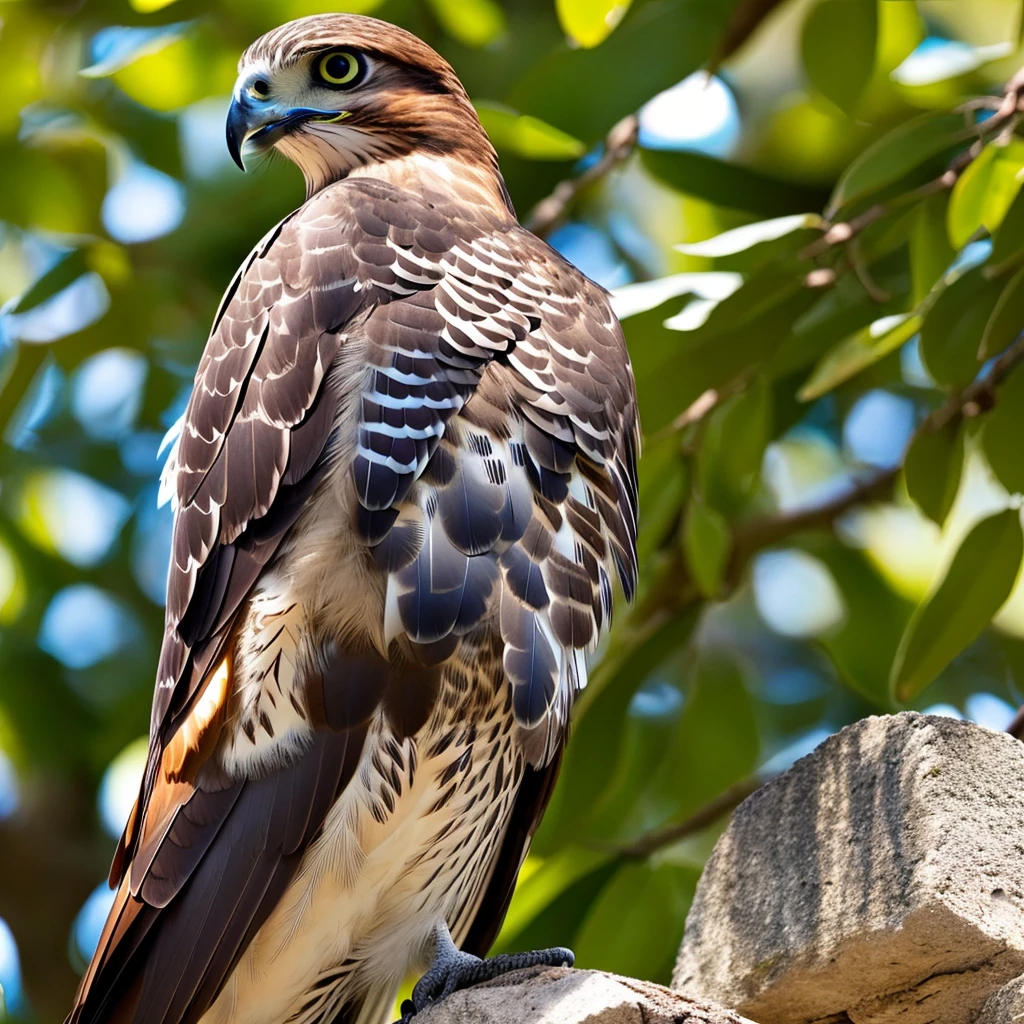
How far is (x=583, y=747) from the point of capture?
11.1 ft

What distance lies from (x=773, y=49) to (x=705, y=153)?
5.55 feet

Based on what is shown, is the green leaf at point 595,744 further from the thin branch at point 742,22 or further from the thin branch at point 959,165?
the thin branch at point 742,22

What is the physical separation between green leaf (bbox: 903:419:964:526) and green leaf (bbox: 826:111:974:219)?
0.47m

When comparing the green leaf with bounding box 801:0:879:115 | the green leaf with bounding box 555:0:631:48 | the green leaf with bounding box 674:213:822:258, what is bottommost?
the green leaf with bounding box 674:213:822:258

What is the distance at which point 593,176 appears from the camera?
367 cm

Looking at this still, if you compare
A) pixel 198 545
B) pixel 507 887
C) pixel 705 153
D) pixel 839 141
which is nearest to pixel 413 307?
pixel 198 545

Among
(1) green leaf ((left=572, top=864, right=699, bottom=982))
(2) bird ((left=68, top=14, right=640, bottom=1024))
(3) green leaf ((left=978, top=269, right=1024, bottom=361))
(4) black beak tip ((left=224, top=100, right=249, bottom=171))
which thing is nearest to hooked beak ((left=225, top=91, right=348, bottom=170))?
(4) black beak tip ((left=224, top=100, right=249, bottom=171))

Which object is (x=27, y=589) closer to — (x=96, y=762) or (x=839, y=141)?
(x=96, y=762)

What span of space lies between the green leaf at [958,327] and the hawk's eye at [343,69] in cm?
127

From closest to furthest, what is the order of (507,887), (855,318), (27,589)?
(507,887) < (855,318) < (27,589)

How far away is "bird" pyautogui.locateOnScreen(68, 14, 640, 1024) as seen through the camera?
227cm

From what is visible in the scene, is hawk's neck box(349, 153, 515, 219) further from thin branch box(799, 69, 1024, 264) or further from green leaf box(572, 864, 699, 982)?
green leaf box(572, 864, 699, 982)

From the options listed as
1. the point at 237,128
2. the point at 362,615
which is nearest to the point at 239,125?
the point at 237,128

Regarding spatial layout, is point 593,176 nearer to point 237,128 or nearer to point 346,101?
point 346,101
